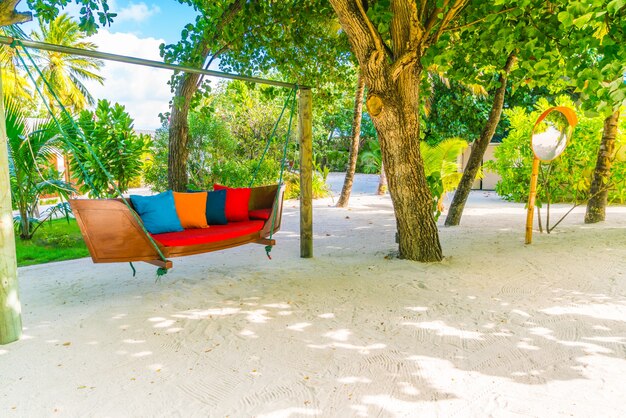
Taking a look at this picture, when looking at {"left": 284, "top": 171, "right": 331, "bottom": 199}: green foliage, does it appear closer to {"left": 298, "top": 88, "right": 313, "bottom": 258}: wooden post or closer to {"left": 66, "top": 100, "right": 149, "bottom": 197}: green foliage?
{"left": 66, "top": 100, "right": 149, "bottom": 197}: green foliage

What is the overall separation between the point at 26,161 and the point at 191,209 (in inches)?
133

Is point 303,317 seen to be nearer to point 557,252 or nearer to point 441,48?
point 441,48

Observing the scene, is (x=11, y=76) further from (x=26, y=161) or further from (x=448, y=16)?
(x=448, y=16)

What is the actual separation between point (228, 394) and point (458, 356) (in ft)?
4.39


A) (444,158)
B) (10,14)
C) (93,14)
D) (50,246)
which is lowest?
(50,246)

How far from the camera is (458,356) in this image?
261cm

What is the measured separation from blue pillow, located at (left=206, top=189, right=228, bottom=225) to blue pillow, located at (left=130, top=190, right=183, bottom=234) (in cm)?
46

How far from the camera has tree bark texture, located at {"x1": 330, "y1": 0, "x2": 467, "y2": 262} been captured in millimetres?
4297

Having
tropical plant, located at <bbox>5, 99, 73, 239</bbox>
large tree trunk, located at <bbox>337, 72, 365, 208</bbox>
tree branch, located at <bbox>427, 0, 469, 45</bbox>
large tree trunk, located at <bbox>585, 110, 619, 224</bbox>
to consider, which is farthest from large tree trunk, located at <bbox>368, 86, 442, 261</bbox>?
large tree trunk, located at <bbox>337, 72, 365, 208</bbox>

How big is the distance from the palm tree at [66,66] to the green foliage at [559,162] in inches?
630

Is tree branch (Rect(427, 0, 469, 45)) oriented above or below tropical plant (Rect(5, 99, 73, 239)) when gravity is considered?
above

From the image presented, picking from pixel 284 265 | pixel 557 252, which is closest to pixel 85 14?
pixel 284 265

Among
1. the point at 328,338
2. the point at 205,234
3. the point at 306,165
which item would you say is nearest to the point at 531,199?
the point at 306,165

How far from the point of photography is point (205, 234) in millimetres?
3996
